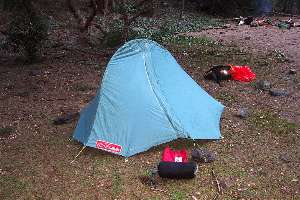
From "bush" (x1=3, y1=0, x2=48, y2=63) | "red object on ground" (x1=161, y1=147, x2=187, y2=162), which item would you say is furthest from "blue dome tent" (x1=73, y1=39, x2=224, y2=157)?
"bush" (x1=3, y1=0, x2=48, y2=63)

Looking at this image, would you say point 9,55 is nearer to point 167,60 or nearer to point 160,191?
point 167,60

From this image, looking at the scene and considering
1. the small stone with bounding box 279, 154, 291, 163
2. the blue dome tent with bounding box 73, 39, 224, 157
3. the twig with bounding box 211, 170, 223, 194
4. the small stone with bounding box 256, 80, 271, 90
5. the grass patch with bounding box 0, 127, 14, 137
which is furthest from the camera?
the small stone with bounding box 256, 80, 271, 90

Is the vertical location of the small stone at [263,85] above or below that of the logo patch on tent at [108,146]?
above

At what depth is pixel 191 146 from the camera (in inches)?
337

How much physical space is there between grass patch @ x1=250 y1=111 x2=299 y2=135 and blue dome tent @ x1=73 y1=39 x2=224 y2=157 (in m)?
1.01

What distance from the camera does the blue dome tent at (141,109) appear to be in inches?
330

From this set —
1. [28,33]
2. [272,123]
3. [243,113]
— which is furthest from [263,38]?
[28,33]

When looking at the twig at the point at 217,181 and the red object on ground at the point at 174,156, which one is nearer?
the twig at the point at 217,181

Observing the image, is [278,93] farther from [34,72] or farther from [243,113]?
[34,72]

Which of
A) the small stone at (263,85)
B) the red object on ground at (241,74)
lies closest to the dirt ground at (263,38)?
the red object on ground at (241,74)

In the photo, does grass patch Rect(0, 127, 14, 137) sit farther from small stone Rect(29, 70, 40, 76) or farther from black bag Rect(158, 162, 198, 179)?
small stone Rect(29, 70, 40, 76)

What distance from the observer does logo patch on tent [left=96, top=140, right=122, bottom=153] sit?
829 centimetres

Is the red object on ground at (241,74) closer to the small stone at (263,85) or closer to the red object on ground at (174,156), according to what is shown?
the small stone at (263,85)

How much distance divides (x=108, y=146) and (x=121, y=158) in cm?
36
